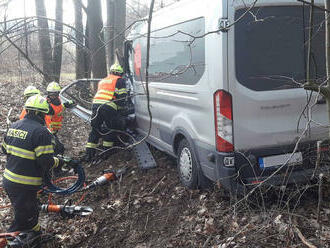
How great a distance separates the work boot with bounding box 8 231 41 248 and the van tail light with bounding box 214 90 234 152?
2303 millimetres

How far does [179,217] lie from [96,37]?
583 centimetres

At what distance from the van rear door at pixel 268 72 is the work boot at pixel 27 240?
2470mm

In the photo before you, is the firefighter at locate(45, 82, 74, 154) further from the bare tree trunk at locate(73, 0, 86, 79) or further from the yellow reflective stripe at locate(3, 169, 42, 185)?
the bare tree trunk at locate(73, 0, 86, 79)

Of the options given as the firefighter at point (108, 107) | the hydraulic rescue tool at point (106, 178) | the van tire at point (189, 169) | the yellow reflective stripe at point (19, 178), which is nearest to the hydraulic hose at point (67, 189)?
the hydraulic rescue tool at point (106, 178)

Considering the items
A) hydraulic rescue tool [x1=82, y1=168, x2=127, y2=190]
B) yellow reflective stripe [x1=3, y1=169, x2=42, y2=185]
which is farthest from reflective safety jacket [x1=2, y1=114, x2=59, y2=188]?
hydraulic rescue tool [x1=82, y1=168, x2=127, y2=190]

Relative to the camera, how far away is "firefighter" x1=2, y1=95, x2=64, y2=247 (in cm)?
369

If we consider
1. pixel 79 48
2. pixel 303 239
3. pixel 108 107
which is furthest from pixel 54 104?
pixel 303 239

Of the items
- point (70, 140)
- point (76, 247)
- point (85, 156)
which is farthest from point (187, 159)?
point (70, 140)

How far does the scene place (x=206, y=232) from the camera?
11.1ft

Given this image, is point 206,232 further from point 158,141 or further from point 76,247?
point 158,141

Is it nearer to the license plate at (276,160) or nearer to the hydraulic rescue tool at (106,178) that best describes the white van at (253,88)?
the license plate at (276,160)

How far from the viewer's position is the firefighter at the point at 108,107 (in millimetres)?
6137

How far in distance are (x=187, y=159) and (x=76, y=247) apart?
1.66 meters

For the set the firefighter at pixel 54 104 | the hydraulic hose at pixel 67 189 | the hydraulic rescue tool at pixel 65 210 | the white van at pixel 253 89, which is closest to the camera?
the white van at pixel 253 89
